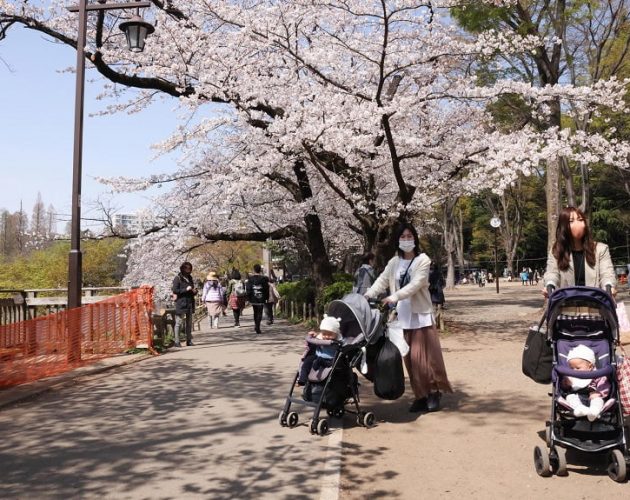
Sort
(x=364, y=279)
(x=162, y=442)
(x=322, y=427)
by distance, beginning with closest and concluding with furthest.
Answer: (x=162, y=442), (x=322, y=427), (x=364, y=279)

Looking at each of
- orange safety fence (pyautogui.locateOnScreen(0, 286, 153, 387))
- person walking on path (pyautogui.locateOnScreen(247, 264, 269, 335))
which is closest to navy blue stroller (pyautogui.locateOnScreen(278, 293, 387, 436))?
orange safety fence (pyautogui.locateOnScreen(0, 286, 153, 387))

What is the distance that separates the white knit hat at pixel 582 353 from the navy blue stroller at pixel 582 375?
0.04 metres

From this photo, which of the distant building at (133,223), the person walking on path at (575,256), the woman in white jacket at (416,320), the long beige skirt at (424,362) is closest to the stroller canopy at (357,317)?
the woman in white jacket at (416,320)

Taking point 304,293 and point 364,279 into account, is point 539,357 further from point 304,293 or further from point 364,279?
point 304,293

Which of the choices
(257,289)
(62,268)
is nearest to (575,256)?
(257,289)

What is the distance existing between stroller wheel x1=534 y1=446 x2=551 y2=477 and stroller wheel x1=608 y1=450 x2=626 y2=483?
379 millimetres

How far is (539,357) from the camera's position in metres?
4.57

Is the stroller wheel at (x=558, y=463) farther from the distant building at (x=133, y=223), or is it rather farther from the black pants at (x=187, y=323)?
the distant building at (x=133, y=223)

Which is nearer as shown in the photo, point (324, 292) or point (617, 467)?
point (617, 467)

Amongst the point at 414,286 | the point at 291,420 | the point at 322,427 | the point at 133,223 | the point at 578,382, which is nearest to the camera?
the point at 578,382

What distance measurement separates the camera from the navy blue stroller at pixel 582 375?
3.98 meters

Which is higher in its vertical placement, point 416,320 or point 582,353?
point 416,320

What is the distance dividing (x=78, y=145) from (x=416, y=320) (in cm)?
620

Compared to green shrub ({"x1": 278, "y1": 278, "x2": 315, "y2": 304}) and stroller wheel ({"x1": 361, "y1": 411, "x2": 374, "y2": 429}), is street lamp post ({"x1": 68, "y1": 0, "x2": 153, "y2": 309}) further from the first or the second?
green shrub ({"x1": 278, "y1": 278, "x2": 315, "y2": 304})
